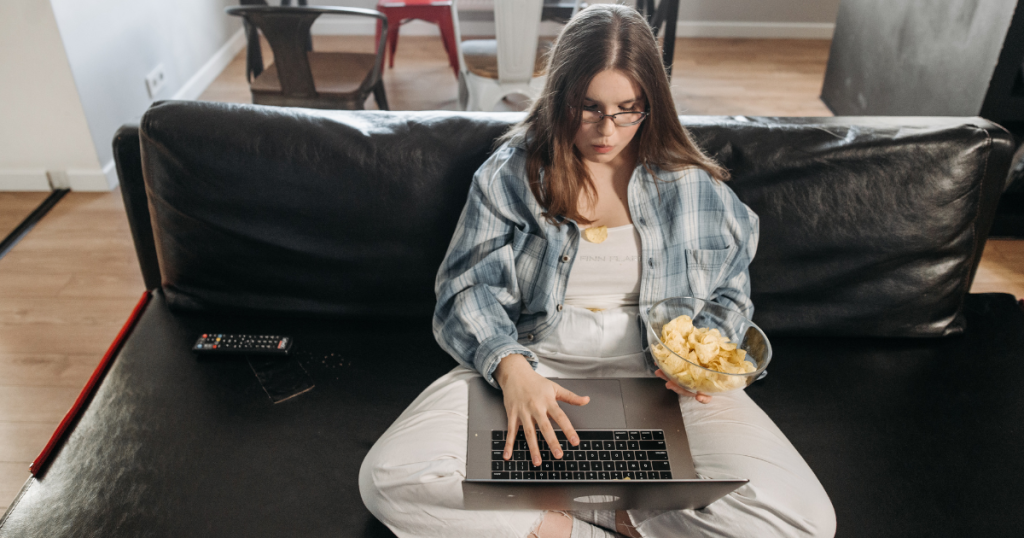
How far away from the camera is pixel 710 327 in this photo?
48.3 inches

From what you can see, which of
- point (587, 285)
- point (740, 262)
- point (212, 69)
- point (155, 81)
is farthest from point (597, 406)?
point (212, 69)

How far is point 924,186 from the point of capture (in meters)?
1.29

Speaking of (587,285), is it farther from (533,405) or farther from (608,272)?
(533,405)

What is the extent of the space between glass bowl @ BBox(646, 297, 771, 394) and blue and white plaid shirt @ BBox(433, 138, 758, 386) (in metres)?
0.05

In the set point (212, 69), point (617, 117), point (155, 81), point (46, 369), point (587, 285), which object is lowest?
point (46, 369)

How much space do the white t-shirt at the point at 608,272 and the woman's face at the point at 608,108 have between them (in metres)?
0.16

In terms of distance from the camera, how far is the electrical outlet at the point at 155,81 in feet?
9.89

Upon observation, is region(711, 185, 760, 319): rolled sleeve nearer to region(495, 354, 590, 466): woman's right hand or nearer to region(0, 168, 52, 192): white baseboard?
region(495, 354, 590, 466): woman's right hand

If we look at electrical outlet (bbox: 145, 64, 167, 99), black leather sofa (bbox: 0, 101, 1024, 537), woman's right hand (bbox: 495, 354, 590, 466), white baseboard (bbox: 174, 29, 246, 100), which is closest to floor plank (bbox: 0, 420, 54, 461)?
black leather sofa (bbox: 0, 101, 1024, 537)

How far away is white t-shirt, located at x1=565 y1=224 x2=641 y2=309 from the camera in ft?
4.05

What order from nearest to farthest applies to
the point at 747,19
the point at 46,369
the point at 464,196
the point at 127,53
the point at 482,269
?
the point at 482,269, the point at 464,196, the point at 46,369, the point at 127,53, the point at 747,19

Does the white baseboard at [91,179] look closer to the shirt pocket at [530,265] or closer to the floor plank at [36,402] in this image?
the floor plank at [36,402]

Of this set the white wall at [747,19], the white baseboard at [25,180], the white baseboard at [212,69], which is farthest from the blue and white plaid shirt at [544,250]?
the white wall at [747,19]

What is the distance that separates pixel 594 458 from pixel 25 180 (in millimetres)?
2614
